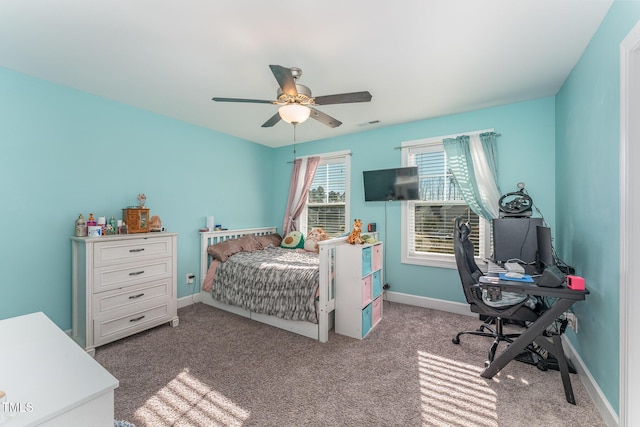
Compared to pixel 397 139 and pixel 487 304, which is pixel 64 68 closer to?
pixel 397 139

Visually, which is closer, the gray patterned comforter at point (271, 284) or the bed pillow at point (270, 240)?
the gray patterned comforter at point (271, 284)

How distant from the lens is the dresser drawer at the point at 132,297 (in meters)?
2.49

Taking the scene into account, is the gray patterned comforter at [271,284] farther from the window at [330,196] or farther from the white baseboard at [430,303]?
the white baseboard at [430,303]

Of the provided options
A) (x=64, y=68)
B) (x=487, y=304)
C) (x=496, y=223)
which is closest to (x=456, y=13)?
(x=496, y=223)

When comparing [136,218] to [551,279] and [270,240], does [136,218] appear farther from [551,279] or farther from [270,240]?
[551,279]

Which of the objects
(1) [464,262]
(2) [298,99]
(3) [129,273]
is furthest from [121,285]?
(1) [464,262]

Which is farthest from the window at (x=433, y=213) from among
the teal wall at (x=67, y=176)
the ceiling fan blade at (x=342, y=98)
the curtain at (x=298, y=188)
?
the teal wall at (x=67, y=176)

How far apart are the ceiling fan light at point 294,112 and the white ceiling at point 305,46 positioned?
1.42 feet

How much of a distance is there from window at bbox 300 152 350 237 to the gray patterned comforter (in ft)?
3.28

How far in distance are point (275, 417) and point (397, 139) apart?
344 centimetres

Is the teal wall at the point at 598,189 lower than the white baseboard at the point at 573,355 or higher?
higher

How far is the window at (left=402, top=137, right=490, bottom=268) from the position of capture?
11.3ft

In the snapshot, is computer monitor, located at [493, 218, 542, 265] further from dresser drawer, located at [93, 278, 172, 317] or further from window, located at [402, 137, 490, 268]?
dresser drawer, located at [93, 278, 172, 317]

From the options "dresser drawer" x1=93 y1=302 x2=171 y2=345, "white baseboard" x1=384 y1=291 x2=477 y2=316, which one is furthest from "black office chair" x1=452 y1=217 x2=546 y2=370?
"dresser drawer" x1=93 y1=302 x2=171 y2=345
